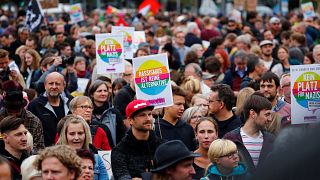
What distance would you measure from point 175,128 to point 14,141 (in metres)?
2.09

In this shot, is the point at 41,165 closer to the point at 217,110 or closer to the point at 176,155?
the point at 176,155

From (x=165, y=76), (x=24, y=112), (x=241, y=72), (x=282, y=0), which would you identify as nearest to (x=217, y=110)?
(x=165, y=76)

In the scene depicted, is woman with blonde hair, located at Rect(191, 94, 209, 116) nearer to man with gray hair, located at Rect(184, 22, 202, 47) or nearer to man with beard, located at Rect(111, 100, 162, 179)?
man with beard, located at Rect(111, 100, 162, 179)

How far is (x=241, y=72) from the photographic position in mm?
13812

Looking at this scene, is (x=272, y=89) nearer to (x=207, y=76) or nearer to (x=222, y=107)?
(x=222, y=107)

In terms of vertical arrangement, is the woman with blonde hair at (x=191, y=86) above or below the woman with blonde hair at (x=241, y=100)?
below

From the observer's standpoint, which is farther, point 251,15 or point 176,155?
point 251,15

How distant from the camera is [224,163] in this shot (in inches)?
241

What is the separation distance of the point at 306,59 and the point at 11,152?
30.4 feet

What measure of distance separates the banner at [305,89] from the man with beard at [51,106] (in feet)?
9.74

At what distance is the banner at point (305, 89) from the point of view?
Answer: 812 cm

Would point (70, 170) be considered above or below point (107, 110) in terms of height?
above

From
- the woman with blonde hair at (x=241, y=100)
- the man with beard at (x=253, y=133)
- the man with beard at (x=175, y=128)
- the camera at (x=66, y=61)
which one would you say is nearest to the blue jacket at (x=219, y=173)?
the man with beard at (x=253, y=133)

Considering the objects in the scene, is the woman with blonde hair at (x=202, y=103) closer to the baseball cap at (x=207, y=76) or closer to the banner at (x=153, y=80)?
the banner at (x=153, y=80)
